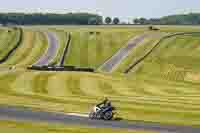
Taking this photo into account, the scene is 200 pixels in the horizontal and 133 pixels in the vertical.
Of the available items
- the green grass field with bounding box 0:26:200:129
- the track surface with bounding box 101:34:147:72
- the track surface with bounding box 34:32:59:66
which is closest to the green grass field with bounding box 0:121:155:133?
the green grass field with bounding box 0:26:200:129

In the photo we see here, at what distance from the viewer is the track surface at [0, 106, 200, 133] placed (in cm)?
4369

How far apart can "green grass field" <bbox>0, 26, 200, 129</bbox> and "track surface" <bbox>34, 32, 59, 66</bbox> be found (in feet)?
11.7

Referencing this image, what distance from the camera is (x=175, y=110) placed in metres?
56.5

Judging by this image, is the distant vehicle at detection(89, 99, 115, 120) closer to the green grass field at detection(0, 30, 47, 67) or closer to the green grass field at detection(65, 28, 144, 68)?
the green grass field at detection(65, 28, 144, 68)

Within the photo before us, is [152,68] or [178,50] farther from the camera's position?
[178,50]

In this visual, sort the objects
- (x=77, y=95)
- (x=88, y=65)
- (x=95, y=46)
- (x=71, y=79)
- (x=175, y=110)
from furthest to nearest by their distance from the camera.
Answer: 1. (x=95, y=46)
2. (x=88, y=65)
3. (x=71, y=79)
4. (x=77, y=95)
5. (x=175, y=110)

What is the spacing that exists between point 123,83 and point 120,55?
4321 centimetres

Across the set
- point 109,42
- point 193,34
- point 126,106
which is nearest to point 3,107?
point 126,106

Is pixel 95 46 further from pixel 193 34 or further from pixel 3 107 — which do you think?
Answer: pixel 3 107

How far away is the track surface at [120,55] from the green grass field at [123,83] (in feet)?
5.51

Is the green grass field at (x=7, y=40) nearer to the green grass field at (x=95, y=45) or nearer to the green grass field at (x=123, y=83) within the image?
the green grass field at (x=123, y=83)

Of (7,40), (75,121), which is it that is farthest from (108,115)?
(7,40)

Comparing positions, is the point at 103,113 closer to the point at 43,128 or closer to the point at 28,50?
the point at 43,128

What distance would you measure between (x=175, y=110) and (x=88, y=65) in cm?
6952
